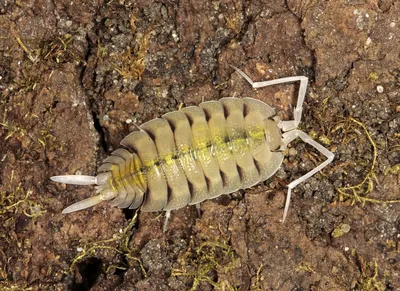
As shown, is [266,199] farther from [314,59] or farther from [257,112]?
[314,59]

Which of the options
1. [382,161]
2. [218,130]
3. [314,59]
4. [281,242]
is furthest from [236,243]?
[314,59]

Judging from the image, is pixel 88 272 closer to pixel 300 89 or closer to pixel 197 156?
→ pixel 197 156

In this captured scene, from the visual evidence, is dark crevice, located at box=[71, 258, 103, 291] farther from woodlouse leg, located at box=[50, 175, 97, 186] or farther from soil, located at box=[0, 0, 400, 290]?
woodlouse leg, located at box=[50, 175, 97, 186]

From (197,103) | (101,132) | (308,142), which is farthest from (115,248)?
(308,142)

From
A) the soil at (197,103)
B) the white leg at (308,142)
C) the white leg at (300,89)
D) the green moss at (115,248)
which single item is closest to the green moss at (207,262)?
the soil at (197,103)

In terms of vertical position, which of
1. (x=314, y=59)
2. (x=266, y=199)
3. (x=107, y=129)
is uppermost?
(x=314, y=59)
